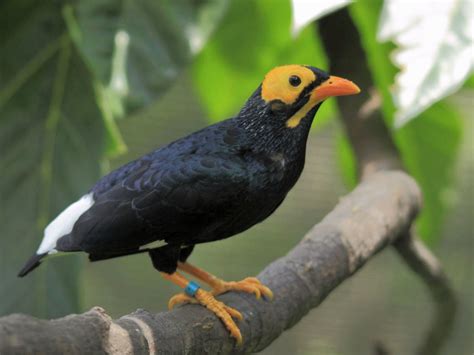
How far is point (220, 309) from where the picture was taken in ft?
5.16

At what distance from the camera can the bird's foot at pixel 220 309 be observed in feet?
5.06

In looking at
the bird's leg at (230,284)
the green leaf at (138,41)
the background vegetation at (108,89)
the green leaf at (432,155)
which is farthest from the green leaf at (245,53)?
the bird's leg at (230,284)

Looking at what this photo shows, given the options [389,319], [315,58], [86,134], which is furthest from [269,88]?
[389,319]

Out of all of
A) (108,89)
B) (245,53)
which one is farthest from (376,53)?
(108,89)

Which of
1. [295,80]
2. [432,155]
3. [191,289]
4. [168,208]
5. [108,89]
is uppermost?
[108,89]

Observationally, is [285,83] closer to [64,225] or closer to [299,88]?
[299,88]

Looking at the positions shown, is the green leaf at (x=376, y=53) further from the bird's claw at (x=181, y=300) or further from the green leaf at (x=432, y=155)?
the bird's claw at (x=181, y=300)

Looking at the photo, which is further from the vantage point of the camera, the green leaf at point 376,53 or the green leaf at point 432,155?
the green leaf at point 432,155

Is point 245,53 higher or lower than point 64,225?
higher

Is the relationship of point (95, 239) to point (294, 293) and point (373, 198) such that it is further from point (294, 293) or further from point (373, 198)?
point (373, 198)

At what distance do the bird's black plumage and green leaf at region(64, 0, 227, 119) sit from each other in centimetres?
31

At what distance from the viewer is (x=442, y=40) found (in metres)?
1.69

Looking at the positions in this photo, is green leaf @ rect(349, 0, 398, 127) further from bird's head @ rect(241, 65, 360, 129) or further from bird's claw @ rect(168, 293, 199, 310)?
bird's claw @ rect(168, 293, 199, 310)

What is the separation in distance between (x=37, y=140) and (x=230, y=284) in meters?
0.79
